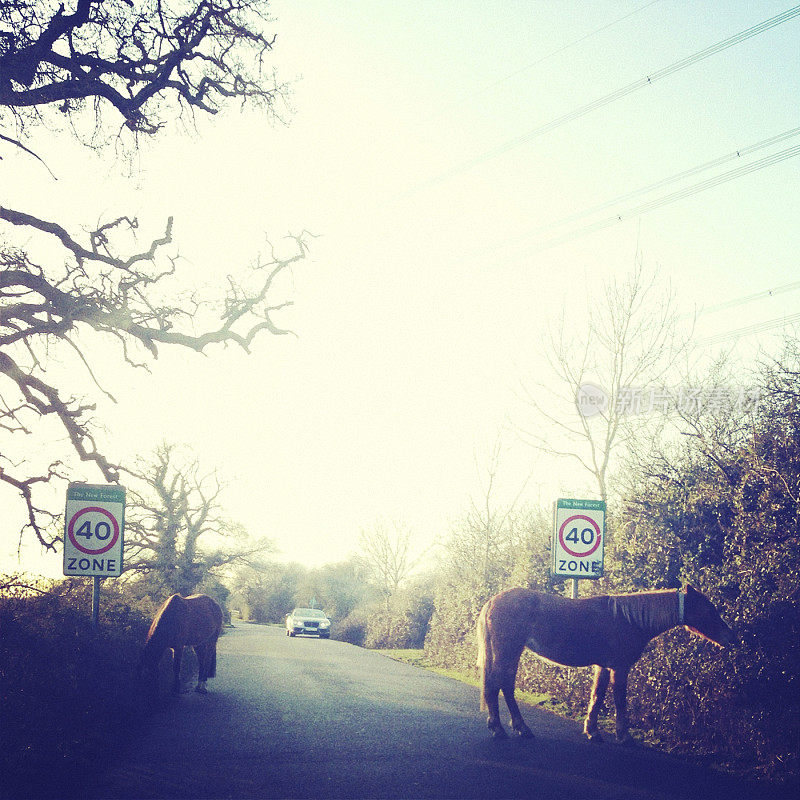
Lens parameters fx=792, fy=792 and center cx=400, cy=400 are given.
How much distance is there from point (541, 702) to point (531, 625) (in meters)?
4.46

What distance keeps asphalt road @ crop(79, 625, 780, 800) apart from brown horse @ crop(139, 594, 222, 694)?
78 cm

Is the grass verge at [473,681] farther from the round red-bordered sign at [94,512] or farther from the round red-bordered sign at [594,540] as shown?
the round red-bordered sign at [94,512]

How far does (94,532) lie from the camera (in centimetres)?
1234

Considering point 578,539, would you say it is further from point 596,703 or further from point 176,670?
point 176,670

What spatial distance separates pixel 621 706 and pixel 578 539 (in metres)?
3.04

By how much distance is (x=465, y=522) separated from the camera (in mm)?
28719

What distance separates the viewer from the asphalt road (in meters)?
6.96

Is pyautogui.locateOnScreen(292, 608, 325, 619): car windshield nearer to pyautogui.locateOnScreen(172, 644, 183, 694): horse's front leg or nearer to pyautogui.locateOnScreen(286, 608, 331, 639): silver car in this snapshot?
pyautogui.locateOnScreen(286, 608, 331, 639): silver car

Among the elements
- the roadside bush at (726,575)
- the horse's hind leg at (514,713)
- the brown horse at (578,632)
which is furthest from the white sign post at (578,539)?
the horse's hind leg at (514,713)

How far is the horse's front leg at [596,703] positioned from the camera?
10.0 m

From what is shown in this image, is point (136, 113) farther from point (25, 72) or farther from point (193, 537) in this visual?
point (193, 537)

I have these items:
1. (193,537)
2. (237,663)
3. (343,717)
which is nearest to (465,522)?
(237,663)

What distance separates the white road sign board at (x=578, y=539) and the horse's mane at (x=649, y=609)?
198cm

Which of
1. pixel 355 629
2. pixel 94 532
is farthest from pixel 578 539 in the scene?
pixel 355 629
